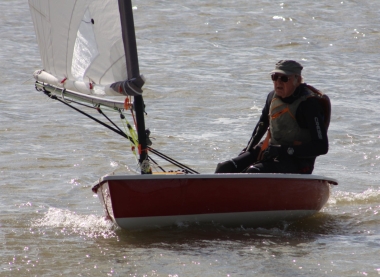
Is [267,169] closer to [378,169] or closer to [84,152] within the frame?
[378,169]

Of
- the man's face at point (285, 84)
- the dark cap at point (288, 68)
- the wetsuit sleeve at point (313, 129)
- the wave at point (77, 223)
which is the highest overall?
the dark cap at point (288, 68)

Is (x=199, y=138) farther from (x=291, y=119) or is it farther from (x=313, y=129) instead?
(x=313, y=129)

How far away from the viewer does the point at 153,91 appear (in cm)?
1099

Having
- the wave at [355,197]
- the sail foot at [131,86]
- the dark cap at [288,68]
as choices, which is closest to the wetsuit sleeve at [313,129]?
→ the dark cap at [288,68]

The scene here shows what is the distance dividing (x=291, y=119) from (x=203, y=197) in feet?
2.81

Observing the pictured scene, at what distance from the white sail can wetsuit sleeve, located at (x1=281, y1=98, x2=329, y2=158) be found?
1.18 meters

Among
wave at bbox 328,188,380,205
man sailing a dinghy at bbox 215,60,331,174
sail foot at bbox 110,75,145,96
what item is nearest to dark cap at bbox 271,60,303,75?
man sailing a dinghy at bbox 215,60,331,174

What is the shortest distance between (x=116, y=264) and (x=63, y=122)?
16.2 ft

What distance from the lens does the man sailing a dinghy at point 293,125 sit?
200 inches

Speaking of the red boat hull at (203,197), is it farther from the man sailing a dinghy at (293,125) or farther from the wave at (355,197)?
the wave at (355,197)

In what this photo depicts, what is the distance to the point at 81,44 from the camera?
16.9 ft

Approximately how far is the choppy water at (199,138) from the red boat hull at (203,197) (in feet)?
0.43

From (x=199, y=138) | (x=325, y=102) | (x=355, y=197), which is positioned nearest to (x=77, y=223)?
(x=325, y=102)

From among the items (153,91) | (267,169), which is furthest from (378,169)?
(153,91)
